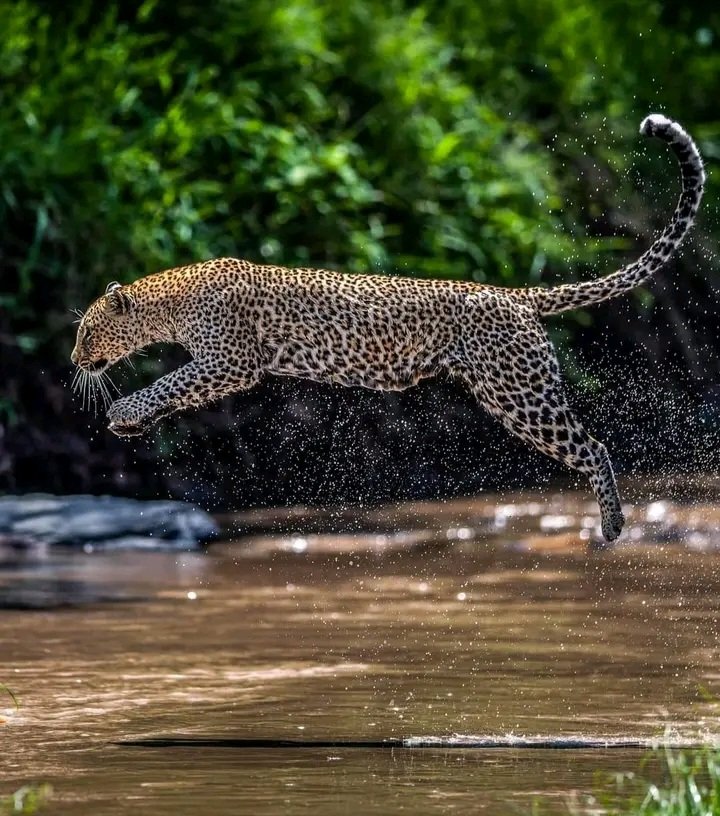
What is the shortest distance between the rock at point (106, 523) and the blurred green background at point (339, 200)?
631 millimetres

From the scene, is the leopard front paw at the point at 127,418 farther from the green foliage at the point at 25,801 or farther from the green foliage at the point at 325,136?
the green foliage at the point at 325,136

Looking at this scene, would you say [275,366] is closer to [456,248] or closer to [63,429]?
[63,429]

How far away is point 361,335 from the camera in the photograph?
7988mm

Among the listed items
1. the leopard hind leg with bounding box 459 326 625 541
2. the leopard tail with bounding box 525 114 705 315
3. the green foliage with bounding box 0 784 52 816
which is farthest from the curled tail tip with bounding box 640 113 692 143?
the green foliage with bounding box 0 784 52 816

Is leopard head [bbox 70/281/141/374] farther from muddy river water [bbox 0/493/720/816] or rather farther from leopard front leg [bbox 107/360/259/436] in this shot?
muddy river water [bbox 0/493/720/816]

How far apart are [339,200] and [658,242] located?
7679 millimetres

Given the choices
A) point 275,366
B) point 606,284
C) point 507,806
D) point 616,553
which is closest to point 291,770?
point 507,806

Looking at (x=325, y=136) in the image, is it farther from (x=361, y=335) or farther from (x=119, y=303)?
(x=361, y=335)

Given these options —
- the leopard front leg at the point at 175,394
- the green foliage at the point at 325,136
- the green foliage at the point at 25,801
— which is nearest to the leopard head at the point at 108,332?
the leopard front leg at the point at 175,394

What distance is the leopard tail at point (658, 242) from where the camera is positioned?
775 cm

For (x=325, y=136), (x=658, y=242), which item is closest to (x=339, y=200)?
(x=325, y=136)

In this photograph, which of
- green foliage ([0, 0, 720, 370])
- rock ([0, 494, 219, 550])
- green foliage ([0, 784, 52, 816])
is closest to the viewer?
green foliage ([0, 784, 52, 816])

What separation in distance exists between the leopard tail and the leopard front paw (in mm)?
1675

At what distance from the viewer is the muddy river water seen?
303 inches
